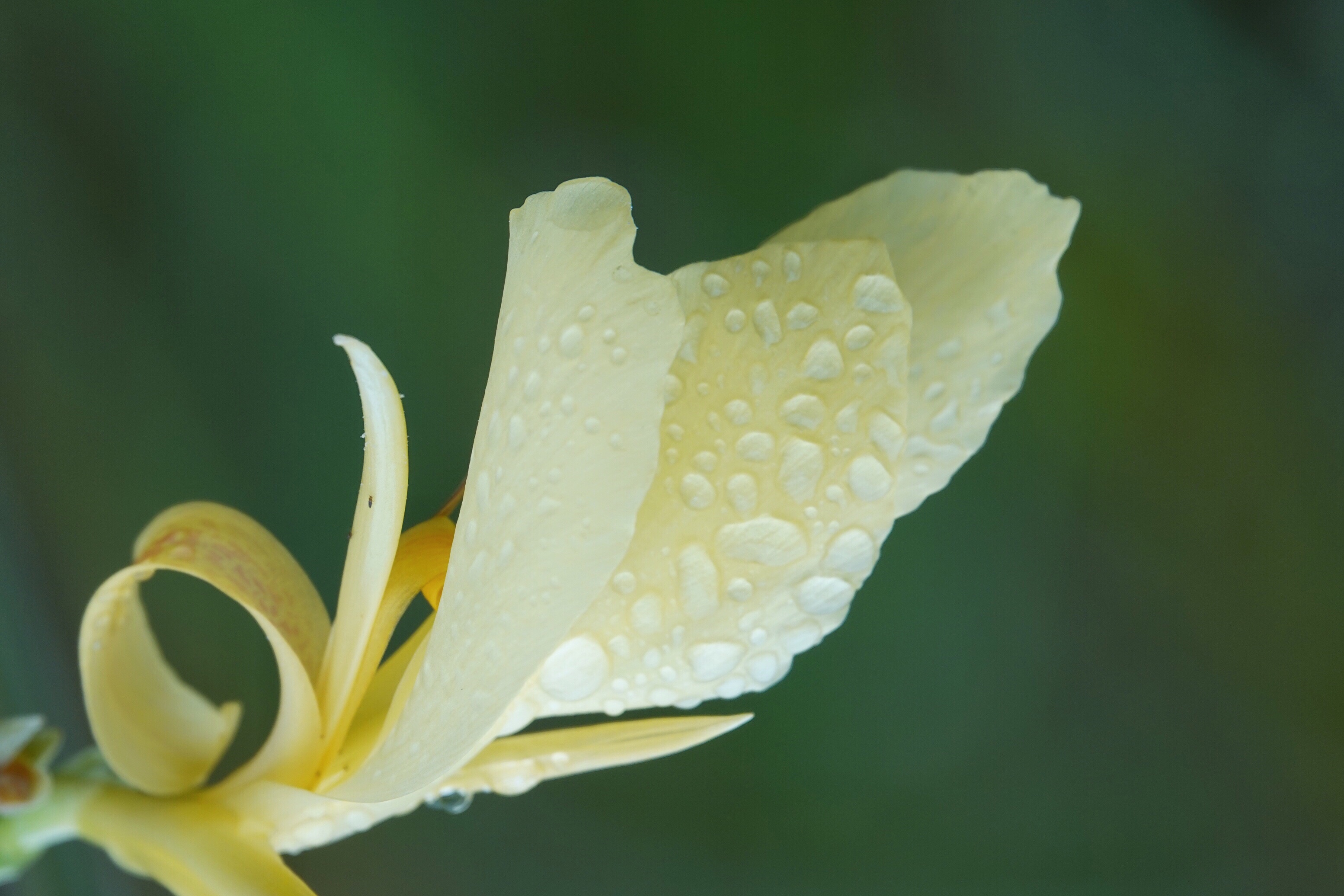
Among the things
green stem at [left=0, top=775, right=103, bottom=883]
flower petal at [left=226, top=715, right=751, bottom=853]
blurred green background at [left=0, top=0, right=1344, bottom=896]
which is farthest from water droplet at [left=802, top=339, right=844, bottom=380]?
blurred green background at [left=0, top=0, right=1344, bottom=896]

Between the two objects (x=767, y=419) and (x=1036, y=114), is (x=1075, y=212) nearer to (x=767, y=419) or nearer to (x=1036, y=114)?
(x=767, y=419)

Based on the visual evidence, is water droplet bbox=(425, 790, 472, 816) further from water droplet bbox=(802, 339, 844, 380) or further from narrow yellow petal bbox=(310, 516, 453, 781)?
water droplet bbox=(802, 339, 844, 380)

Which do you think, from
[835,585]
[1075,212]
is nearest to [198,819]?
[835,585]

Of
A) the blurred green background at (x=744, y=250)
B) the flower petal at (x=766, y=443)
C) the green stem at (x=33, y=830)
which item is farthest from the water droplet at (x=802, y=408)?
the blurred green background at (x=744, y=250)

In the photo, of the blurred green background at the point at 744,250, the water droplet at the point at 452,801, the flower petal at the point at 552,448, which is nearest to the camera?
the flower petal at the point at 552,448

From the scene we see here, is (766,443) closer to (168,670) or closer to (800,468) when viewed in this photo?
(800,468)

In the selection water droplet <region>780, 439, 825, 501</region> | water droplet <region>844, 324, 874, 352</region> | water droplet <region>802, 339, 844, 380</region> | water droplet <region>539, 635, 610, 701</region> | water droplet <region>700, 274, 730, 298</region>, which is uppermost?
water droplet <region>700, 274, 730, 298</region>

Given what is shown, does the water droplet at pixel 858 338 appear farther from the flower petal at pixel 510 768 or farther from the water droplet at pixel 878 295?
the flower petal at pixel 510 768

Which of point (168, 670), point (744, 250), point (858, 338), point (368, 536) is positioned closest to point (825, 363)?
point (858, 338)
